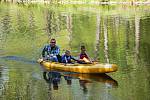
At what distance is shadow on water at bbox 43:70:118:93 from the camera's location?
30475 mm

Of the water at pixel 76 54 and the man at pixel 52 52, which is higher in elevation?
the man at pixel 52 52

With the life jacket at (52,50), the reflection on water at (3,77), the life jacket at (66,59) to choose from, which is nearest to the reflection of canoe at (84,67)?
the life jacket at (66,59)

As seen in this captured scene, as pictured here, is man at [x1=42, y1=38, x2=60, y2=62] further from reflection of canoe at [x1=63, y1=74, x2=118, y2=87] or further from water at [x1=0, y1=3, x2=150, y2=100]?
reflection of canoe at [x1=63, y1=74, x2=118, y2=87]

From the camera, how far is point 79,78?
32.8m

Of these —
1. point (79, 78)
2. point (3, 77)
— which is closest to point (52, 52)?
point (79, 78)

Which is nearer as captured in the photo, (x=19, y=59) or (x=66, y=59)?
(x=66, y=59)

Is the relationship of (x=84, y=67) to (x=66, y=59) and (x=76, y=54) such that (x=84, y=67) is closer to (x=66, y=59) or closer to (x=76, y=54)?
(x=66, y=59)

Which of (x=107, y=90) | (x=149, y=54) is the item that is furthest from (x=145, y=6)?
(x=107, y=90)

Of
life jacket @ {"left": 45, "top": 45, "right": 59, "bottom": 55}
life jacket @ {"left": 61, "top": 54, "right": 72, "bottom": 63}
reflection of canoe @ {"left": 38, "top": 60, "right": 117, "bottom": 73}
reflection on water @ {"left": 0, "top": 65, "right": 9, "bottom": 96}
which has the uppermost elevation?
life jacket @ {"left": 45, "top": 45, "right": 59, "bottom": 55}

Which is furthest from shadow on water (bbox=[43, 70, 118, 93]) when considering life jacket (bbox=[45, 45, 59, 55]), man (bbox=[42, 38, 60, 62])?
life jacket (bbox=[45, 45, 59, 55])

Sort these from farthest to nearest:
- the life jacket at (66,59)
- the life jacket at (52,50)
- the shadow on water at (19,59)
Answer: the shadow on water at (19,59) → the life jacket at (52,50) → the life jacket at (66,59)

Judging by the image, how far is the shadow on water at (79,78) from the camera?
30475mm

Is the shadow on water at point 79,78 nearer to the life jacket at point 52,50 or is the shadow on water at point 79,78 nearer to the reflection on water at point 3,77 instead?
the life jacket at point 52,50

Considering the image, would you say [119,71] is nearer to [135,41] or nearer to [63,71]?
[63,71]
